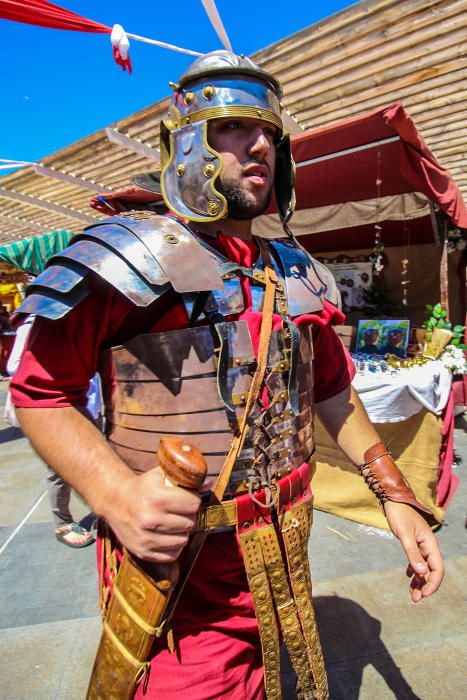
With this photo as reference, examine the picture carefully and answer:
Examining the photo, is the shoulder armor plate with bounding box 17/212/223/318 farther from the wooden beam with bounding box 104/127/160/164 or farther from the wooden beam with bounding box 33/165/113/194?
the wooden beam with bounding box 33/165/113/194

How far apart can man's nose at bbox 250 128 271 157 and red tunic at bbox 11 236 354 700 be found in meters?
0.37

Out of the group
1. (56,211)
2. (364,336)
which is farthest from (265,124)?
(56,211)

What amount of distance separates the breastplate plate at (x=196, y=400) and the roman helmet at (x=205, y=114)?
40cm

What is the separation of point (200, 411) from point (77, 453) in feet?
0.94

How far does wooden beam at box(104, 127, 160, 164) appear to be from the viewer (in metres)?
4.96

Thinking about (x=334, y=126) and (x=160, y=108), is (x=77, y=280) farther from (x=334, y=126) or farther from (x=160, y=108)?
(x=160, y=108)

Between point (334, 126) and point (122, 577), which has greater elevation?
point (334, 126)

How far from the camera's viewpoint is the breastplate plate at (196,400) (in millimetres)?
989

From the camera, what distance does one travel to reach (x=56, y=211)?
7.49 m

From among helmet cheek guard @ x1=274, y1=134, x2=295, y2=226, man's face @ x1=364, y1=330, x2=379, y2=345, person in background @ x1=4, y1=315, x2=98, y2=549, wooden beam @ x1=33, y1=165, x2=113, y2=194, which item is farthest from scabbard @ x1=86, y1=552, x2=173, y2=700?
wooden beam @ x1=33, y1=165, x2=113, y2=194

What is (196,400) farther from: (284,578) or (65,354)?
(284,578)

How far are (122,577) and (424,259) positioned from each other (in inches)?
249

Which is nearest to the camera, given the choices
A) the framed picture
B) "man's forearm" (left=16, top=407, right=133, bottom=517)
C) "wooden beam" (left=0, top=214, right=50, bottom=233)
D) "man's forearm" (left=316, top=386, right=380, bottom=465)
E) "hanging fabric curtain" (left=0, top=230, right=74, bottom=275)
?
"man's forearm" (left=16, top=407, right=133, bottom=517)

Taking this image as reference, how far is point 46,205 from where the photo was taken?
7168 mm
